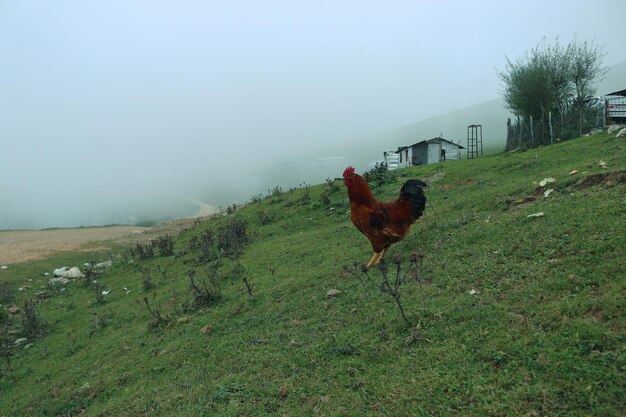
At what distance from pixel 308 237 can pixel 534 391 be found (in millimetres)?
10218

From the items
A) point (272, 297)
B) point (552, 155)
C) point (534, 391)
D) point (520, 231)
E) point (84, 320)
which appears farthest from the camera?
point (552, 155)

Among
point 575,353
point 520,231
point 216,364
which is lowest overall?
point 216,364

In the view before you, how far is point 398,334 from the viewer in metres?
4.70

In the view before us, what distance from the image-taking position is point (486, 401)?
126 inches

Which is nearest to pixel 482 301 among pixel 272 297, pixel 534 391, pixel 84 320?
pixel 534 391

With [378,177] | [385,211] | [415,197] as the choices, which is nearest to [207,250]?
[378,177]

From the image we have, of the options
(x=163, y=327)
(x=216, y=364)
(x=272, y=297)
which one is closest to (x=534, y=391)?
(x=216, y=364)

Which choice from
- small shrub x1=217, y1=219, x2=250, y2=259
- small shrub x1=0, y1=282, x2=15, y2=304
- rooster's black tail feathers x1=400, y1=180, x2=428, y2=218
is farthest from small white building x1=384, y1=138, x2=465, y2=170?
rooster's black tail feathers x1=400, y1=180, x2=428, y2=218

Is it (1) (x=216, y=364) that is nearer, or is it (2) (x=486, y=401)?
(2) (x=486, y=401)

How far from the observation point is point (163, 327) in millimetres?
→ 8109

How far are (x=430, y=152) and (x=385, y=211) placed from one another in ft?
101

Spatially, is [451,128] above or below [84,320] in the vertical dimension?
above

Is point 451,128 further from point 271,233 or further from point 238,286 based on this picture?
point 238,286

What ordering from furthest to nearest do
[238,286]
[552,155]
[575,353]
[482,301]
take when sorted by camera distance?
[552,155] → [238,286] → [482,301] → [575,353]
